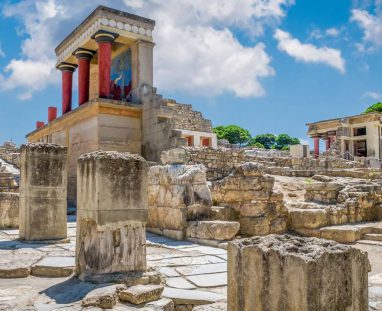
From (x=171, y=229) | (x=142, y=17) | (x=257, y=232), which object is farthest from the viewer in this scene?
(x=142, y=17)

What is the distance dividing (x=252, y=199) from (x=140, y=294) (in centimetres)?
478

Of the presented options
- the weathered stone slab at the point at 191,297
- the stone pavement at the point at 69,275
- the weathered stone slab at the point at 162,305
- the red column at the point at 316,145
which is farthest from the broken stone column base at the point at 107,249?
the red column at the point at 316,145

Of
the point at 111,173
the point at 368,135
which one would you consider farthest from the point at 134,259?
the point at 368,135

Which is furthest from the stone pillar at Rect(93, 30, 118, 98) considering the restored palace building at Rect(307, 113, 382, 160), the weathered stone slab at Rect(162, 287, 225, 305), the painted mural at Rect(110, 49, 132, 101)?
the restored palace building at Rect(307, 113, 382, 160)

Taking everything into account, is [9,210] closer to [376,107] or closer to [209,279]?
[209,279]

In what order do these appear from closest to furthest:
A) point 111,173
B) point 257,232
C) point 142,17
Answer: point 111,173 < point 257,232 < point 142,17

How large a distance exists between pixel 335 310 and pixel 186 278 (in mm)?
2265

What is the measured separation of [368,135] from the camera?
35.6 m

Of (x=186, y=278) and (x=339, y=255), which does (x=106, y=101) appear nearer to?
(x=186, y=278)

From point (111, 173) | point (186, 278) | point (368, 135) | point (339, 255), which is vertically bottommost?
point (186, 278)

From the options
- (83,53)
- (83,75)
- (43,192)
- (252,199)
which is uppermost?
(83,53)

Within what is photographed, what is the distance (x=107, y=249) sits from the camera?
13.7ft

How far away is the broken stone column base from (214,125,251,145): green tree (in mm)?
53683

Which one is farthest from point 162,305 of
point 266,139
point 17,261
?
point 266,139
